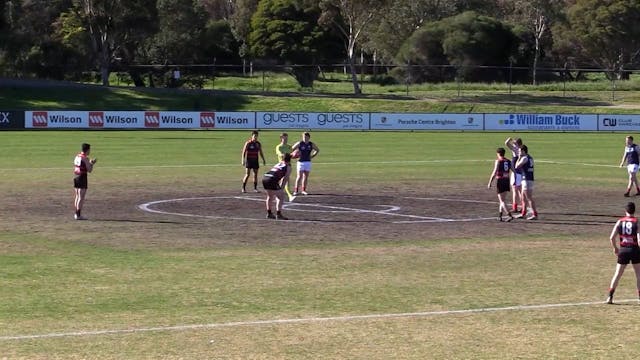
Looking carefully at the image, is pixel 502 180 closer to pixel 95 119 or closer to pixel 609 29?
pixel 95 119

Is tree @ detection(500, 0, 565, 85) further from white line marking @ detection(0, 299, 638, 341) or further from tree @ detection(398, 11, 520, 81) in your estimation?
white line marking @ detection(0, 299, 638, 341)

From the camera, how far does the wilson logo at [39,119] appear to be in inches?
2741

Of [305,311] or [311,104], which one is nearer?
[305,311]

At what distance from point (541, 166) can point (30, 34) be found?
204ft

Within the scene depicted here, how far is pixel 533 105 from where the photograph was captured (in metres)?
89.1

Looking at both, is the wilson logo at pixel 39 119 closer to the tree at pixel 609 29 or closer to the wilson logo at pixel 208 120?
the wilson logo at pixel 208 120

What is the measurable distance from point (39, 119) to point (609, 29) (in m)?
60.1

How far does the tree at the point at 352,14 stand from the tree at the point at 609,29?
2204 cm

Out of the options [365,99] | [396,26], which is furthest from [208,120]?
[396,26]

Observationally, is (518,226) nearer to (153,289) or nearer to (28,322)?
(153,289)

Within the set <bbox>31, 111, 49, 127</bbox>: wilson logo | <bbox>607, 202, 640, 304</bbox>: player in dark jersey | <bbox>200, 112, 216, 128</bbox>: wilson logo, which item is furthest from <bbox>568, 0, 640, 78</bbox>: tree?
<bbox>607, 202, 640, 304</bbox>: player in dark jersey

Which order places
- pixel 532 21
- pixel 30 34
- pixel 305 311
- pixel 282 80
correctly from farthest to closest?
pixel 532 21 < pixel 282 80 < pixel 30 34 < pixel 305 311

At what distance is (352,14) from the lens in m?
96.6

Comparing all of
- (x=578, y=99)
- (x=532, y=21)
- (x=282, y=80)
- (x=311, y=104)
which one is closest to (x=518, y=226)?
(x=311, y=104)
